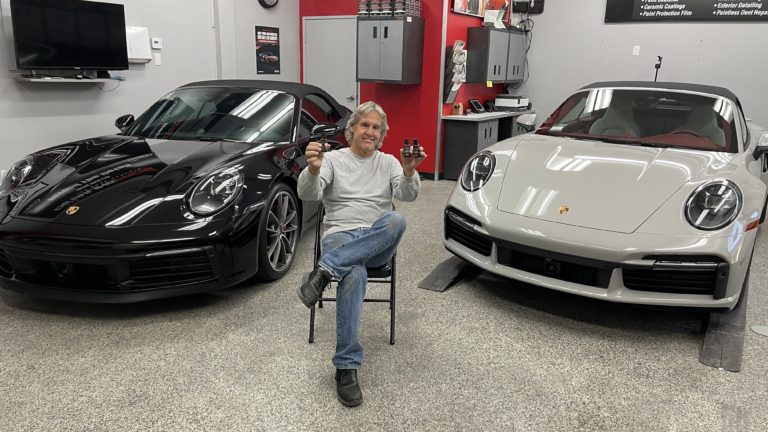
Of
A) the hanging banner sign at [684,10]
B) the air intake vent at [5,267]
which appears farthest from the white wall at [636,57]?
the air intake vent at [5,267]

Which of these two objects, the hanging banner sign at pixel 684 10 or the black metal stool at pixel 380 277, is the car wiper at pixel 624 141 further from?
the hanging banner sign at pixel 684 10

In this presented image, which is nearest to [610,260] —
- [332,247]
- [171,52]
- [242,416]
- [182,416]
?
[332,247]

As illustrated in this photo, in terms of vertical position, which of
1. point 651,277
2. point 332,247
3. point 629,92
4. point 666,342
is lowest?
point 666,342

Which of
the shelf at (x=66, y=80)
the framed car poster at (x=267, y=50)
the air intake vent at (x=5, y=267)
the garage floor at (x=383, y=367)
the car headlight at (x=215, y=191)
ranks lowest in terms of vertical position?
the garage floor at (x=383, y=367)

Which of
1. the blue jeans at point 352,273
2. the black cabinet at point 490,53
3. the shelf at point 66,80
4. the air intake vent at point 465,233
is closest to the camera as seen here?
the blue jeans at point 352,273

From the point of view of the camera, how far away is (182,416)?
6.31 feet

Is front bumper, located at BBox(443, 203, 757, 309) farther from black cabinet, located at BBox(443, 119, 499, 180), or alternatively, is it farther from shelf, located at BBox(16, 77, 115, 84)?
shelf, located at BBox(16, 77, 115, 84)

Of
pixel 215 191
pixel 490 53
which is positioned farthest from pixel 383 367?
pixel 490 53

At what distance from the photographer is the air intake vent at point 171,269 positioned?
2.48 meters

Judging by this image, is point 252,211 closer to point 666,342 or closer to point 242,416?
point 242,416

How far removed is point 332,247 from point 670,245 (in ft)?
4.78

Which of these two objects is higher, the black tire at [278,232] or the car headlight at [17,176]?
the car headlight at [17,176]

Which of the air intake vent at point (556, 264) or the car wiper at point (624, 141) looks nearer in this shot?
the air intake vent at point (556, 264)

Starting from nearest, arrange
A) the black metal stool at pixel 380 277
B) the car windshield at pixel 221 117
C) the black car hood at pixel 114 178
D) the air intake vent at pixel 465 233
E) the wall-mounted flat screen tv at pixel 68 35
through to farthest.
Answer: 1. the black metal stool at pixel 380 277
2. the black car hood at pixel 114 178
3. the air intake vent at pixel 465 233
4. the car windshield at pixel 221 117
5. the wall-mounted flat screen tv at pixel 68 35
